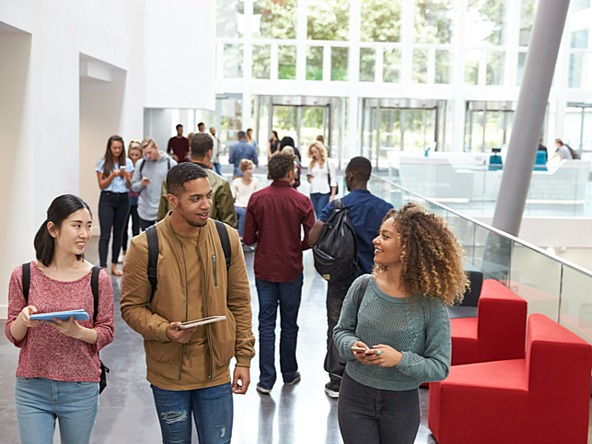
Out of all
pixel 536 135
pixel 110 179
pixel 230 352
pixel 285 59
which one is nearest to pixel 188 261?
pixel 230 352

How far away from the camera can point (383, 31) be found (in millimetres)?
33094

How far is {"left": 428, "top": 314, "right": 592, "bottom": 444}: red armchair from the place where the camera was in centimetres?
560

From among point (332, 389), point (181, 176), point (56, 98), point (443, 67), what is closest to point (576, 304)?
point (332, 389)

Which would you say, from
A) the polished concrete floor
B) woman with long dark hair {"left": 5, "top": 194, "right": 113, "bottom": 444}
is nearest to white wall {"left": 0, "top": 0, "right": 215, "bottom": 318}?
the polished concrete floor

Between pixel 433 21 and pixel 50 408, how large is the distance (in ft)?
102

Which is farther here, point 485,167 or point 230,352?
point 485,167

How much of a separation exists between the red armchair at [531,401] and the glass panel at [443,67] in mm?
28078

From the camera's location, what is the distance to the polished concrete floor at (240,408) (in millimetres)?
6016

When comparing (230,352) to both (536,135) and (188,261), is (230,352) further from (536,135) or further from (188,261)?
(536,135)

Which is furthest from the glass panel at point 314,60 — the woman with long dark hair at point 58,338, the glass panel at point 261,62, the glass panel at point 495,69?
the woman with long dark hair at point 58,338

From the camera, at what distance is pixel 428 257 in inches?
148

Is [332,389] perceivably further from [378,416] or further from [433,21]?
[433,21]

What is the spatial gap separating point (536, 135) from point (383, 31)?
21444 mm

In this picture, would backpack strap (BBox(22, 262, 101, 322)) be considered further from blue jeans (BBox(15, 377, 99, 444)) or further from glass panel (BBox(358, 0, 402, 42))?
glass panel (BBox(358, 0, 402, 42))
